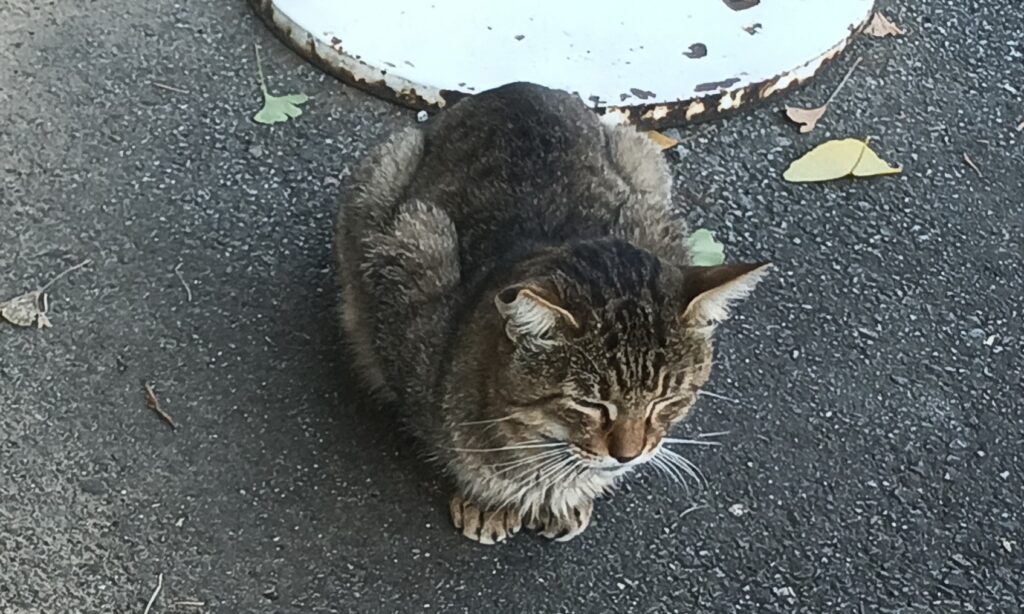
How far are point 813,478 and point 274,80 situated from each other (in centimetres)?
188

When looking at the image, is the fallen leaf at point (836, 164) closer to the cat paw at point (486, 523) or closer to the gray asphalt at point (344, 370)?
the gray asphalt at point (344, 370)

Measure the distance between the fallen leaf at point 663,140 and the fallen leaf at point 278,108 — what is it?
97 cm

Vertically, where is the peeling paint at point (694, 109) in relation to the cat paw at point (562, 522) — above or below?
above

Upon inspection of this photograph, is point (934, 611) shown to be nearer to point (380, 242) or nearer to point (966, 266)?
point (966, 266)

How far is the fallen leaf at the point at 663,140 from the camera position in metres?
3.59

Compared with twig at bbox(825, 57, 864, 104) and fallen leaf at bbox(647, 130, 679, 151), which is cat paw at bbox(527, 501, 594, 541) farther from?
twig at bbox(825, 57, 864, 104)

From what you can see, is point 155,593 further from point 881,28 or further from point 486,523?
point 881,28

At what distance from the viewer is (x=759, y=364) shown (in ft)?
10.1

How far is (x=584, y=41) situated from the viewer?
12.5ft

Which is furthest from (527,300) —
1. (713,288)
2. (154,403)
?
(154,403)

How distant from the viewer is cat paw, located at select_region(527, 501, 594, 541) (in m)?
2.71

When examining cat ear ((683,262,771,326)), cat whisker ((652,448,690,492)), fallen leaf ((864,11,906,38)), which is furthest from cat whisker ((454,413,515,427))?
fallen leaf ((864,11,906,38))

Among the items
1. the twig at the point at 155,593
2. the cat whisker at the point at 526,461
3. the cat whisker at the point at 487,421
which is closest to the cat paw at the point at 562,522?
the cat whisker at the point at 526,461

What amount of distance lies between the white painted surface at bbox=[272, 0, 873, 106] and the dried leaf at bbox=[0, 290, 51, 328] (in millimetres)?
1133
